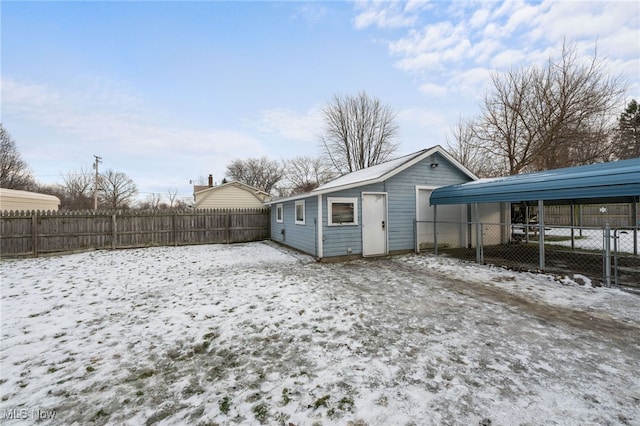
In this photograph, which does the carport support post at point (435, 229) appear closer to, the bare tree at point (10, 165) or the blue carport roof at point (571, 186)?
the blue carport roof at point (571, 186)

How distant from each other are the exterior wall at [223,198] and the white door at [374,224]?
14.7 metres

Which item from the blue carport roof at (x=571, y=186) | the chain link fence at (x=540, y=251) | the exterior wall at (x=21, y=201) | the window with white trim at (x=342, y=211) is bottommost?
the chain link fence at (x=540, y=251)

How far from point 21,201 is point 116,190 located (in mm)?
31302

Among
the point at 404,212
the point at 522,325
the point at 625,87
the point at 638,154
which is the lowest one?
the point at 522,325

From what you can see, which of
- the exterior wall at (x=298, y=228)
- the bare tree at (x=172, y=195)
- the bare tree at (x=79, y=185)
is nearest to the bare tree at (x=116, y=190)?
the bare tree at (x=79, y=185)

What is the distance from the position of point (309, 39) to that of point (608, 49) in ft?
49.4

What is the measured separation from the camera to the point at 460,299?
15.7ft

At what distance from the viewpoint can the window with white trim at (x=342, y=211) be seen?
834 cm

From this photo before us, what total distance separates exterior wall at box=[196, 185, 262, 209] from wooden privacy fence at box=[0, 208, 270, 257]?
26.5 ft

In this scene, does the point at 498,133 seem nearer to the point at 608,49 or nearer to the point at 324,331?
the point at 608,49

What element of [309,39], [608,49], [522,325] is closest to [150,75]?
[309,39]

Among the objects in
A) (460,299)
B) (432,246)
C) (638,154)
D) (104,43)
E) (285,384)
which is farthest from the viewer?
(638,154)

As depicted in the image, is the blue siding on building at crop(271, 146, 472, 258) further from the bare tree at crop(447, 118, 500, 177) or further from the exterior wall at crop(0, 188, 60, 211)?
the exterior wall at crop(0, 188, 60, 211)

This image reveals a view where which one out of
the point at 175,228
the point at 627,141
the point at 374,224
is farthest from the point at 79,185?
the point at 627,141
